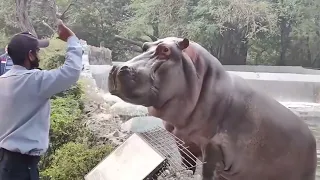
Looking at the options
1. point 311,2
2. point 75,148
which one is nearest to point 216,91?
point 75,148

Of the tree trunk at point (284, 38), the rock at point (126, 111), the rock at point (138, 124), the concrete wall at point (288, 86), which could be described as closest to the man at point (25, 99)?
the rock at point (138, 124)

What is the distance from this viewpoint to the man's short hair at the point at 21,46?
72.4 inches

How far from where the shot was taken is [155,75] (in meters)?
1.07

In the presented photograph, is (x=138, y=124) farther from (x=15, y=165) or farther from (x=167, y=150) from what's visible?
(x=167, y=150)

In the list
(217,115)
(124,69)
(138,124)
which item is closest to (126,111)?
(138,124)

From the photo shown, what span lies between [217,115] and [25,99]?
0.92m

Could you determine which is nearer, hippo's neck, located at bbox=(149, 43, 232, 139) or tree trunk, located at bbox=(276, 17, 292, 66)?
hippo's neck, located at bbox=(149, 43, 232, 139)

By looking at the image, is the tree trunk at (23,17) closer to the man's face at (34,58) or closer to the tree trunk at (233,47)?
the tree trunk at (233,47)

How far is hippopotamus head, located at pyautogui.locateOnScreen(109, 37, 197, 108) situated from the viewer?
3.40 ft

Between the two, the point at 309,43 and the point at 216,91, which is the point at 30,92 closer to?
the point at 216,91

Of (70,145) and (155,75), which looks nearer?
(155,75)

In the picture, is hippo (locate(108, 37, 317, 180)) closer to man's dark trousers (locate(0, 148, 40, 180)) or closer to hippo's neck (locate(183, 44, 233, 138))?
hippo's neck (locate(183, 44, 233, 138))

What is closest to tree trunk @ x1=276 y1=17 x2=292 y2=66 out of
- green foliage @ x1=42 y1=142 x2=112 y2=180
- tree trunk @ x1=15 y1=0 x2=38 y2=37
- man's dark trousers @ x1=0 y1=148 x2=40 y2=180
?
tree trunk @ x1=15 y1=0 x2=38 y2=37

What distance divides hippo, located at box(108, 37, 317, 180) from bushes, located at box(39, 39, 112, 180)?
62.3 inches
